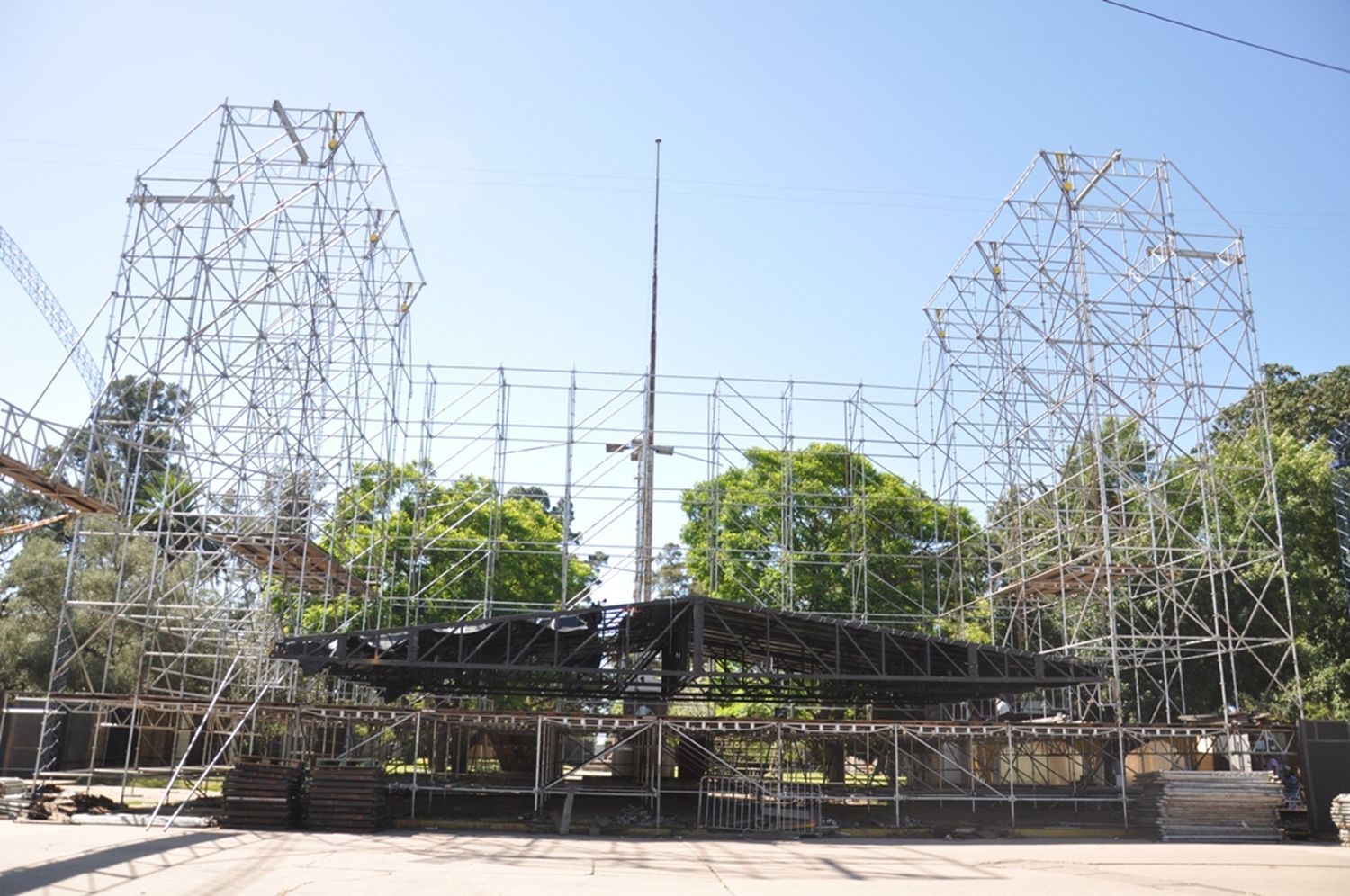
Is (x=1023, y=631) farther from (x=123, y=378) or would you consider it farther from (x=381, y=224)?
(x=123, y=378)

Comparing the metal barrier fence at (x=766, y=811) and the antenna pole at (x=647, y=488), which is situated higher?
the antenna pole at (x=647, y=488)

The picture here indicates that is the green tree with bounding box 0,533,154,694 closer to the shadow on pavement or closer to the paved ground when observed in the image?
the paved ground

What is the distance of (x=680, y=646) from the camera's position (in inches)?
1053

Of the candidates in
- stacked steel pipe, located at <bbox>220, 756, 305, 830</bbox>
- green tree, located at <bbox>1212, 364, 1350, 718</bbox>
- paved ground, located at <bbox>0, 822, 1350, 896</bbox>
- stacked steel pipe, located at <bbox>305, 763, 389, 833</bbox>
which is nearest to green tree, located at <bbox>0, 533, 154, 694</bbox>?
stacked steel pipe, located at <bbox>220, 756, 305, 830</bbox>

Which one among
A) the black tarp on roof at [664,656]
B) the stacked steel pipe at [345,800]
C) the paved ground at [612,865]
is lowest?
the paved ground at [612,865]

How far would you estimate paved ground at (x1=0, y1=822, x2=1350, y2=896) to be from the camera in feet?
44.5

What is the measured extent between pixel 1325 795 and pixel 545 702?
2409 cm

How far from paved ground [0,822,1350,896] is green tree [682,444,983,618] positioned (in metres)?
14.3

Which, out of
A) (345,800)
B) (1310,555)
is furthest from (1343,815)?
(345,800)

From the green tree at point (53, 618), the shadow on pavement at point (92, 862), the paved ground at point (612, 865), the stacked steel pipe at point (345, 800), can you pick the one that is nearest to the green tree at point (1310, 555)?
the paved ground at point (612, 865)

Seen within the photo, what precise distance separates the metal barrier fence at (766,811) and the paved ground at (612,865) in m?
1.52

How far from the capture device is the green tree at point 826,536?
3475 cm

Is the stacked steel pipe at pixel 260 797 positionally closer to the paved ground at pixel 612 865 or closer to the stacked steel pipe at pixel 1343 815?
the paved ground at pixel 612 865

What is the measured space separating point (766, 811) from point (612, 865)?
6.81 meters
